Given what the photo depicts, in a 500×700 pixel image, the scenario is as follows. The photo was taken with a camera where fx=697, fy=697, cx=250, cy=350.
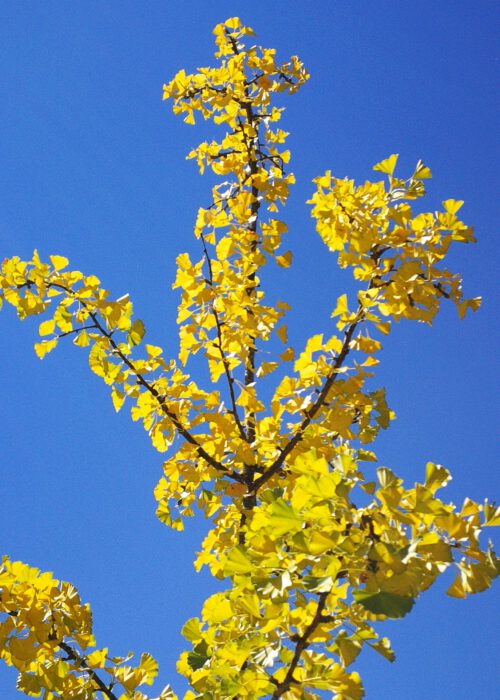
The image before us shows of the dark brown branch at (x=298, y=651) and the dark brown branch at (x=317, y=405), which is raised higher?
the dark brown branch at (x=317, y=405)

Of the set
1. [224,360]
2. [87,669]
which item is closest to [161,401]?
[224,360]

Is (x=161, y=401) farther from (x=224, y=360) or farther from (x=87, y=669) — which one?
(x=87, y=669)

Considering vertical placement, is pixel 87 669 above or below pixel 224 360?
below

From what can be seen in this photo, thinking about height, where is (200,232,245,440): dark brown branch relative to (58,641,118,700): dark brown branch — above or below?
above

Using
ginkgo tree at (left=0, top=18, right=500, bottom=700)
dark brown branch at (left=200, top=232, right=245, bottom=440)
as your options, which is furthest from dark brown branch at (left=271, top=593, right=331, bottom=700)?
dark brown branch at (left=200, top=232, right=245, bottom=440)

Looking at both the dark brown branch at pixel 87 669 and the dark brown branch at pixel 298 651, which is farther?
the dark brown branch at pixel 87 669

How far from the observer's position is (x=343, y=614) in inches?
78.4

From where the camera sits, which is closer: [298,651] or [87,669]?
[298,651]

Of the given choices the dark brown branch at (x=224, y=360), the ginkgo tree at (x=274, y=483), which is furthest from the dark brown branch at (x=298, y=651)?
the dark brown branch at (x=224, y=360)

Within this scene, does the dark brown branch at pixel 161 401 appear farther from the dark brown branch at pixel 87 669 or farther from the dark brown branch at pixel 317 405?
the dark brown branch at pixel 87 669

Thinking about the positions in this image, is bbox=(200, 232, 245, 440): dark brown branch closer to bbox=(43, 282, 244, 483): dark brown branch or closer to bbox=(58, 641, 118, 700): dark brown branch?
bbox=(43, 282, 244, 483): dark brown branch

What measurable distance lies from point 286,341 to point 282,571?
1822mm

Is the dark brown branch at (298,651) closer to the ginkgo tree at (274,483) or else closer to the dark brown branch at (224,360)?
the ginkgo tree at (274,483)

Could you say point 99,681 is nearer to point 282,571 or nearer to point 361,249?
point 282,571
